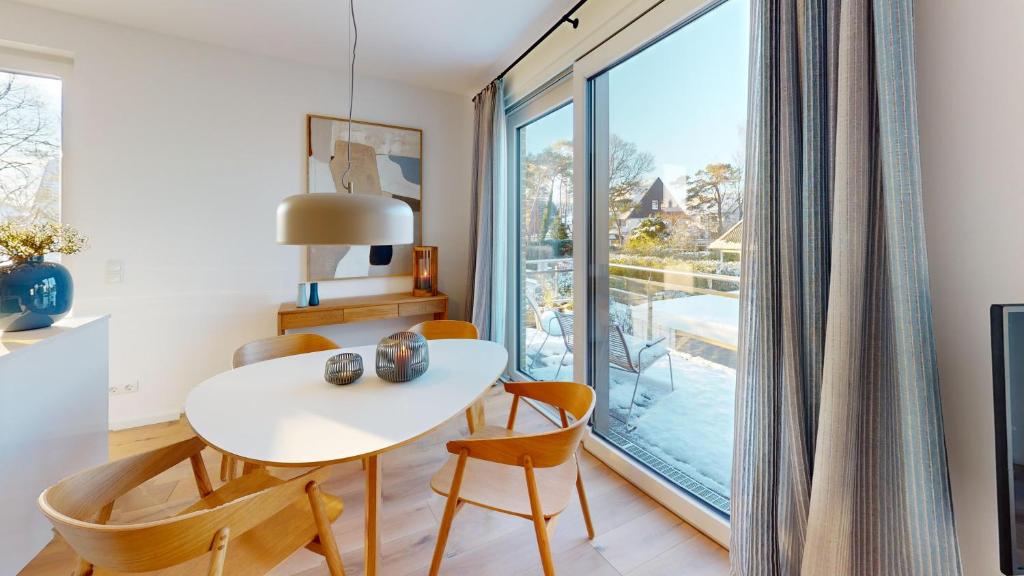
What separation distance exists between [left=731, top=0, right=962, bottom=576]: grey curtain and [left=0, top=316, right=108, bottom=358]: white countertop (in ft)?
8.26

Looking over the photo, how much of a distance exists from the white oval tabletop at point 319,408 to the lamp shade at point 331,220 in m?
0.58

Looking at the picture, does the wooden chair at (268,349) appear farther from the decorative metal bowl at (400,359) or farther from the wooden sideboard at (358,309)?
the decorative metal bowl at (400,359)

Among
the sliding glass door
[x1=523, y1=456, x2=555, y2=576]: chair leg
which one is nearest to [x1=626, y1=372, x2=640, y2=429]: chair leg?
the sliding glass door

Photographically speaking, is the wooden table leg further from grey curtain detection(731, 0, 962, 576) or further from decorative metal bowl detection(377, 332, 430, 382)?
grey curtain detection(731, 0, 962, 576)

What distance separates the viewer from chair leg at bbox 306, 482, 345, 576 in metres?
1.09

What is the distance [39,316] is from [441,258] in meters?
2.50

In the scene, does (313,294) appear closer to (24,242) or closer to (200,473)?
(24,242)

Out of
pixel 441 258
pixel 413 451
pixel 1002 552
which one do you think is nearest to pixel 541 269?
pixel 441 258

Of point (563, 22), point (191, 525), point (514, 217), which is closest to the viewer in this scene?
point (191, 525)

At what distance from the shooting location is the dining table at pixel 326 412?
1.12 metres

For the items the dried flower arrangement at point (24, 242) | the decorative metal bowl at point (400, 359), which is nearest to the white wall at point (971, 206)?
the decorative metal bowl at point (400, 359)

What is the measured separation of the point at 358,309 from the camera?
2.97m

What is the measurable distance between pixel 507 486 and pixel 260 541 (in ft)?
2.50

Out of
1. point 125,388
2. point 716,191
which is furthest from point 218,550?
point 125,388
